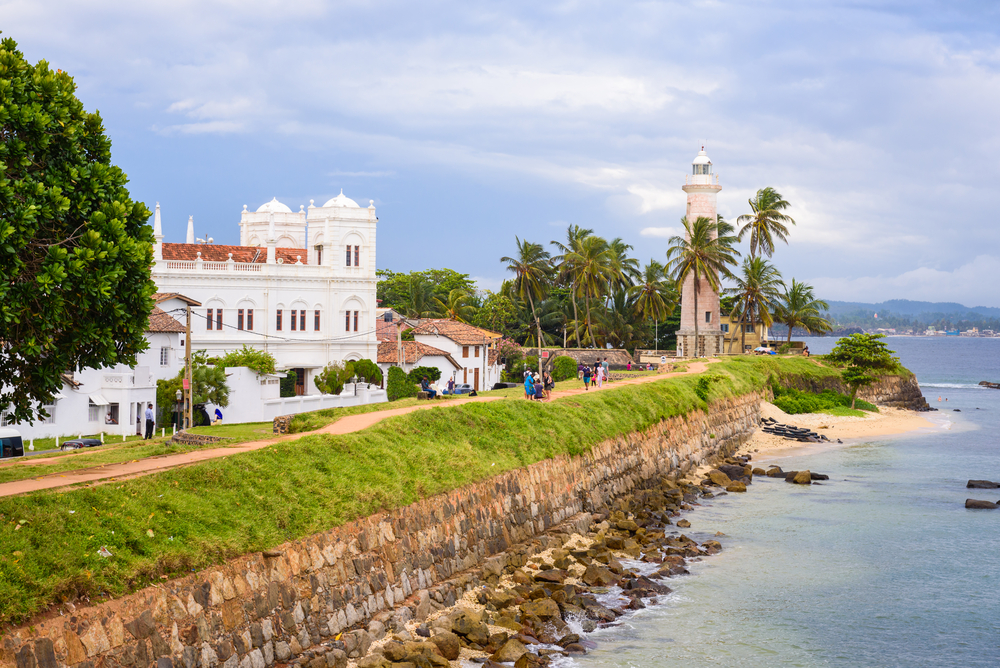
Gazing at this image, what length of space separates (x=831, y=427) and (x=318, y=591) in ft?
150

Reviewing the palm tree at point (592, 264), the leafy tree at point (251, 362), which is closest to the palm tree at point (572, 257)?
the palm tree at point (592, 264)

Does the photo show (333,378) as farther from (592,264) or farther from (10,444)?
(592,264)

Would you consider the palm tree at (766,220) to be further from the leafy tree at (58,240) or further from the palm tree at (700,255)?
the leafy tree at (58,240)

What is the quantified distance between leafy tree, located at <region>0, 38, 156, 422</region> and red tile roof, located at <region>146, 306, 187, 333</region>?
2359 cm

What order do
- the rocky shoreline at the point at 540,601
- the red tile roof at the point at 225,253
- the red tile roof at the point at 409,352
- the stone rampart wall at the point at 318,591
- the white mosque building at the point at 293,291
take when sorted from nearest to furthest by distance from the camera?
the stone rampart wall at the point at 318,591 < the rocky shoreline at the point at 540,601 < the white mosque building at the point at 293,291 < the red tile roof at the point at 225,253 < the red tile roof at the point at 409,352

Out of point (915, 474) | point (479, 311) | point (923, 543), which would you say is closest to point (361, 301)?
point (479, 311)

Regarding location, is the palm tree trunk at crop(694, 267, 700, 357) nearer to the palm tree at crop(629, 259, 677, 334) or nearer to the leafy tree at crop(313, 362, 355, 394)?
the palm tree at crop(629, 259, 677, 334)

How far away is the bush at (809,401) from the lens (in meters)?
60.3

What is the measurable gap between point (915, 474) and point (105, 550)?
118ft

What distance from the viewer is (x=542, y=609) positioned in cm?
1908

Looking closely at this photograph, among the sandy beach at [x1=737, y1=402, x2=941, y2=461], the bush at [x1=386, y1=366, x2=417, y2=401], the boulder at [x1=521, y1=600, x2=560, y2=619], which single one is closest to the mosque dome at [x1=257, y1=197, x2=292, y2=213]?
the bush at [x1=386, y1=366, x2=417, y2=401]

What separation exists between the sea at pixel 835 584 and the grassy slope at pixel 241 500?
19.0ft

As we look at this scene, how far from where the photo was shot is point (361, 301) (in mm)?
57125

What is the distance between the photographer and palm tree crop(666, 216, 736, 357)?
225 ft
